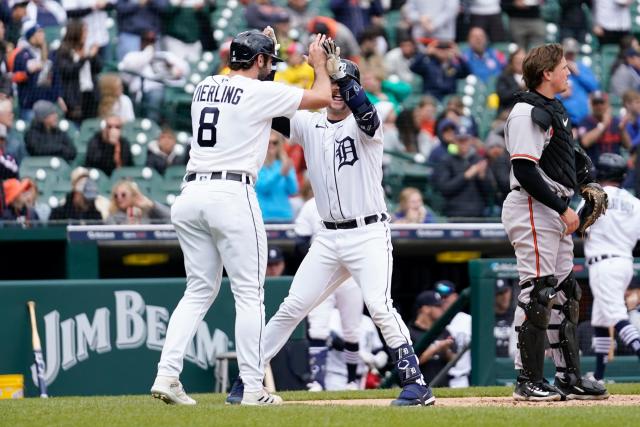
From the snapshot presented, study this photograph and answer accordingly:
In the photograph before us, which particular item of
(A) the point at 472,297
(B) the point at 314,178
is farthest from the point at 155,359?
(B) the point at 314,178

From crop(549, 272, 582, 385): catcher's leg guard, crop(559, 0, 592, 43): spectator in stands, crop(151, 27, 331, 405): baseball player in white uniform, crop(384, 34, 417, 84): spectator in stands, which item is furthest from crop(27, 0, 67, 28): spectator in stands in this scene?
crop(549, 272, 582, 385): catcher's leg guard

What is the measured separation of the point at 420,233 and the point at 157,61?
150 inches

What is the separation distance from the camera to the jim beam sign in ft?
32.7

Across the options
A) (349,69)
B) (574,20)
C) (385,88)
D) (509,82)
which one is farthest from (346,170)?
(574,20)

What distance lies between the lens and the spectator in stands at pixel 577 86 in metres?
14.4

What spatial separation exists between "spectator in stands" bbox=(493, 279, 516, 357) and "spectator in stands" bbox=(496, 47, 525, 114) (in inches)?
174

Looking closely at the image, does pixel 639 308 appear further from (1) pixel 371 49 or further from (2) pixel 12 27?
(2) pixel 12 27

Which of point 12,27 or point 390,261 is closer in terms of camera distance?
point 390,261

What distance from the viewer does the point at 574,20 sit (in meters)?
16.3

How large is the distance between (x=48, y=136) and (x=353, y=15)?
4341mm

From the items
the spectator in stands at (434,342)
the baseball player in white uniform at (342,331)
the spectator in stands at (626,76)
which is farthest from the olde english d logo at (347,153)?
the spectator in stands at (626,76)

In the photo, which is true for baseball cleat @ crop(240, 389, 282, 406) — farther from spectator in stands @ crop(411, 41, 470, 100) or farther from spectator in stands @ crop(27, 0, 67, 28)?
spectator in stands @ crop(411, 41, 470, 100)

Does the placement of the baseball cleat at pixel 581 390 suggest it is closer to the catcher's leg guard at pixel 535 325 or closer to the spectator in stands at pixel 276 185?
the catcher's leg guard at pixel 535 325

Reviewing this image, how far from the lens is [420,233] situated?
1155 cm
